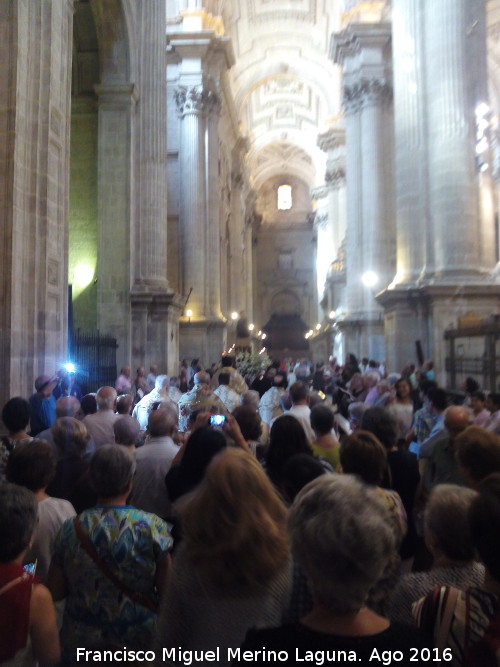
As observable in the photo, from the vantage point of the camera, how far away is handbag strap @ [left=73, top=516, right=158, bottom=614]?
8.81 ft

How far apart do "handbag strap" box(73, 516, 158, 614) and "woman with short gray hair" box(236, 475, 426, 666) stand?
1.14 metres

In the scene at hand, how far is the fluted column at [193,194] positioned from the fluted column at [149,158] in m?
8.59

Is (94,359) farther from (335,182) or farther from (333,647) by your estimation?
(335,182)

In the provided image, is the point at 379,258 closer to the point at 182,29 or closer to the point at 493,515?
the point at 182,29

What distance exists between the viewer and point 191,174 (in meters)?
26.2

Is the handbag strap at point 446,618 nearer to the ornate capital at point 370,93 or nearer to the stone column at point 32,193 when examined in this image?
the stone column at point 32,193

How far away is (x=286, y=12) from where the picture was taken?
36531mm

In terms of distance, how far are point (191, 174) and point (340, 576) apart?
84.6 feet

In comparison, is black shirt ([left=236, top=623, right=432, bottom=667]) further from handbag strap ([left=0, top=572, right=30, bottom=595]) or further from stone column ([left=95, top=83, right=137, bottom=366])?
stone column ([left=95, top=83, right=137, bottom=366])

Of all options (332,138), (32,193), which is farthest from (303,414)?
(332,138)

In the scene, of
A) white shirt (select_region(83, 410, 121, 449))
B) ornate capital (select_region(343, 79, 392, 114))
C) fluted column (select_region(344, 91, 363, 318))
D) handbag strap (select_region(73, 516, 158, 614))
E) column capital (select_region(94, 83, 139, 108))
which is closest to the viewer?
handbag strap (select_region(73, 516, 158, 614))

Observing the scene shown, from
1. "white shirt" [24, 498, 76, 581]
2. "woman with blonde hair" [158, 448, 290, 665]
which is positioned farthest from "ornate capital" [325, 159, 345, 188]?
"woman with blonde hair" [158, 448, 290, 665]

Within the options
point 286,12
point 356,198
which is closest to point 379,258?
point 356,198

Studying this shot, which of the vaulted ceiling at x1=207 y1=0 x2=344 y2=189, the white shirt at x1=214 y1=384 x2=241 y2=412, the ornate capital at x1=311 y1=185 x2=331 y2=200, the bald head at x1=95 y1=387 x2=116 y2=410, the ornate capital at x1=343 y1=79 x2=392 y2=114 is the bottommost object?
the white shirt at x1=214 y1=384 x2=241 y2=412
